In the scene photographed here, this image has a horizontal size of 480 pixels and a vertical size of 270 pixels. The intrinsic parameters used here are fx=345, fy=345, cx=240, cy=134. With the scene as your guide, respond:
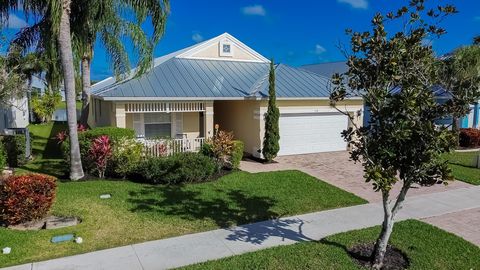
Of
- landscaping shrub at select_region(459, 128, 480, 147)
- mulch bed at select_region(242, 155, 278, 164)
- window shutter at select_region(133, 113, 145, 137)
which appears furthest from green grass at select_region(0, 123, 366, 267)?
landscaping shrub at select_region(459, 128, 480, 147)

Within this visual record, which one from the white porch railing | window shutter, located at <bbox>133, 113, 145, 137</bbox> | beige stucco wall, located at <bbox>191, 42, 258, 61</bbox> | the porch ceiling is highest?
beige stucco wall, located at <bbox>191, 42, 258, 61</bbox>

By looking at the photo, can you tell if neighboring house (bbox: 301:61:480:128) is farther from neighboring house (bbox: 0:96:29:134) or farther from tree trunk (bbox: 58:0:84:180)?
neighboring house (bbox: 0:96:29:134)

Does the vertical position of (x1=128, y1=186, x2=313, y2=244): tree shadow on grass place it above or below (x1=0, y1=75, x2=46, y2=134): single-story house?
below

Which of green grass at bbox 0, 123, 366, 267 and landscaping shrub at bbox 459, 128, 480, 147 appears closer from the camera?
green grass at bbox 0, 123, 366, 267

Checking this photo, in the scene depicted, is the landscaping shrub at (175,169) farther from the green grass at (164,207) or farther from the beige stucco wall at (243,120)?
the beige stucco wall at (243,120)

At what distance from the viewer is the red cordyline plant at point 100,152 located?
11070mm

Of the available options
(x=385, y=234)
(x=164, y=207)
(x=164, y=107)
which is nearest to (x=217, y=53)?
(x=164, y=107)

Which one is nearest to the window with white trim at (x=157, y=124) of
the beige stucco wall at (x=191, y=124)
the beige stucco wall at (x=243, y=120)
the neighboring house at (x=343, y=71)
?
the beige stucco wall at (x=191, y=124)

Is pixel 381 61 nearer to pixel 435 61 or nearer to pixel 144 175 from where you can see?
pixel 435 61

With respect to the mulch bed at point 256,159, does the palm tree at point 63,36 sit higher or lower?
higher

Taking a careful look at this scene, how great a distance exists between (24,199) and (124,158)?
4277 millimetres

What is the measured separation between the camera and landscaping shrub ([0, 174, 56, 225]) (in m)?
6.98

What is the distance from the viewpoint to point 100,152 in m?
11.1

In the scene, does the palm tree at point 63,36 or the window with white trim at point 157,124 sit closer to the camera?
the palm tree at point 63,36
